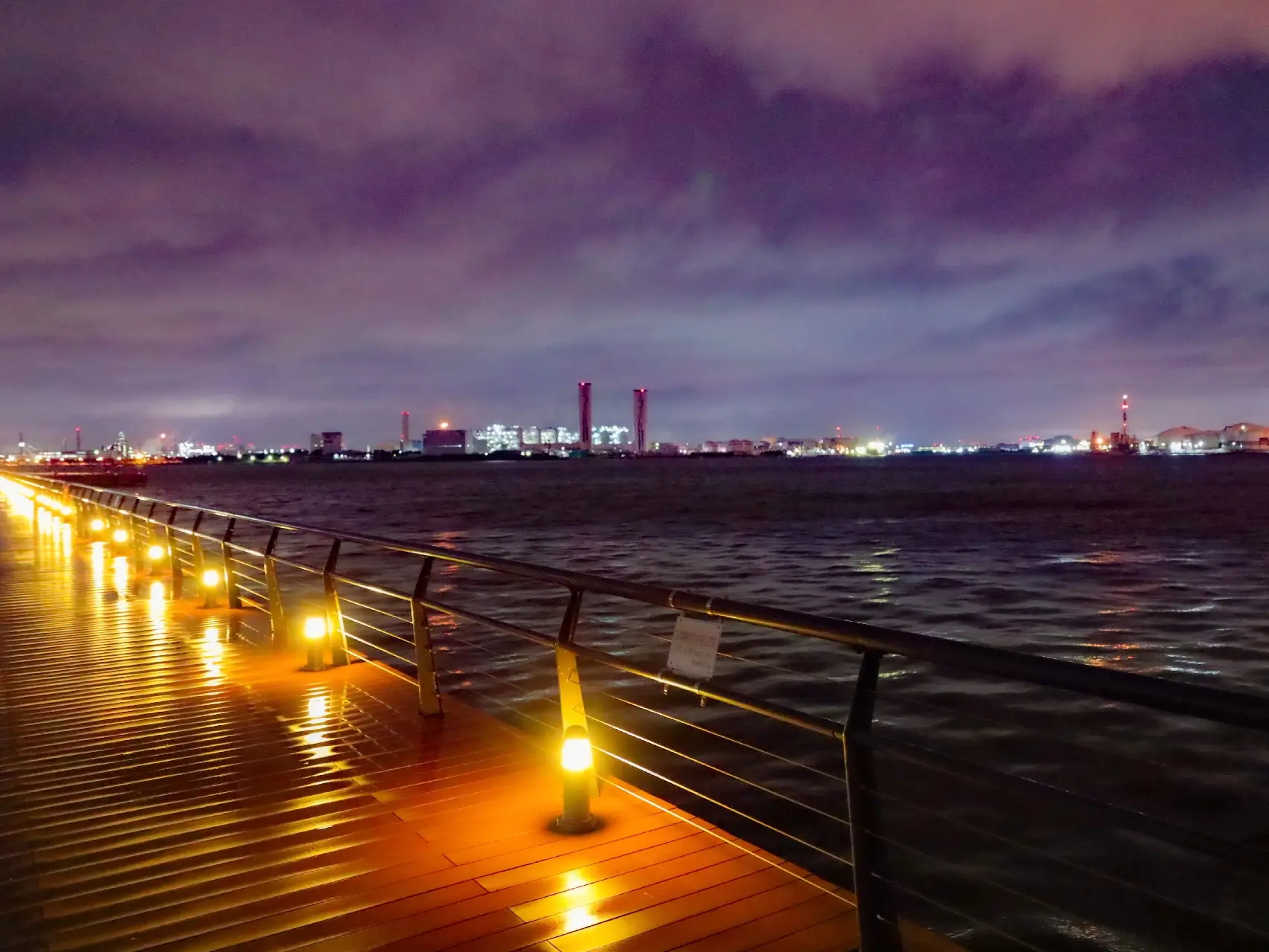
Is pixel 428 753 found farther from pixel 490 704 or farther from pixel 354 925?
pixel 490 704

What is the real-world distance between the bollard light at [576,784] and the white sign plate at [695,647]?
0.94 metres

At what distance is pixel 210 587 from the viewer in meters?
11.5

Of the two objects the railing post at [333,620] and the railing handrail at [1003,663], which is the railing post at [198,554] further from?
the railing handrail at [1003,663]

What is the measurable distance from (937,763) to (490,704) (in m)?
9.38

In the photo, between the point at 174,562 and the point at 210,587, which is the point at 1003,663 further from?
the point at 174,562

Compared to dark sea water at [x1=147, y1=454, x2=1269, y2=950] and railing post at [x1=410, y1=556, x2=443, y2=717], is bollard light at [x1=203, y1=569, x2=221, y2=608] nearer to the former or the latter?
dark sea water at [x1=147, y1=454, x2=1269, y2=950]

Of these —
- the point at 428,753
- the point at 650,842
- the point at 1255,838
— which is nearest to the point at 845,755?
the point at 650,842

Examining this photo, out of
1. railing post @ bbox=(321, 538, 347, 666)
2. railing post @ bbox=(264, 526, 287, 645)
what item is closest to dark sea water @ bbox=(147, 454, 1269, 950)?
railing post @ bbox=(321, 538, 347, 666)

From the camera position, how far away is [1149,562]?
29.0 metres

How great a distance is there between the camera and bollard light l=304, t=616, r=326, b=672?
7.71 meters

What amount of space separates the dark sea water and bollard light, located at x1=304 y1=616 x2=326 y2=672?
117cm

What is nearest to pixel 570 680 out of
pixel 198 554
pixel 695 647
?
pixel 695 647

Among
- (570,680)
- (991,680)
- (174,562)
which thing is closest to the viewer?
(570,680)

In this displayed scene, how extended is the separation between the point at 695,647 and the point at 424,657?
3.15 meters
